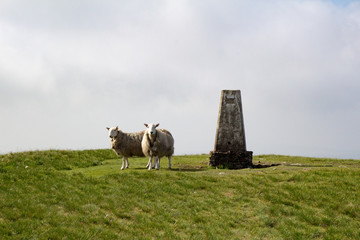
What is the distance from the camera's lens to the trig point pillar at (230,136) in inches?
952

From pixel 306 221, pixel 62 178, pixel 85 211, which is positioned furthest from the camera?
pixel 62 178

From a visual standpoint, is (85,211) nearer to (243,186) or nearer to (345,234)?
(243,186)

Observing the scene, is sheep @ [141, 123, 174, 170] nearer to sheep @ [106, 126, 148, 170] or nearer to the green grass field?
sheep @ [106, 126, 148, 170]

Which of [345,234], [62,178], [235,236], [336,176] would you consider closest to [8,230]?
[62,178]

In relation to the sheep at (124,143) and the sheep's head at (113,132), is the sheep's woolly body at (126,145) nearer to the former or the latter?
the sheep at (124,143)

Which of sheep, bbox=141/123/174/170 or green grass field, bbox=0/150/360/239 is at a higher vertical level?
sheep, bbox=141/123/174/170

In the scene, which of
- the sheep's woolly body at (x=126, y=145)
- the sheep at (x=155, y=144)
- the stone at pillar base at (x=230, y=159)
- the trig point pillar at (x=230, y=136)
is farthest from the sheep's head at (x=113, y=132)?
the stone at pillar base at (x=230, y=159)

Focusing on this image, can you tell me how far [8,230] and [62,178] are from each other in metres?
5.69

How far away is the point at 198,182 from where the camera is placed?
17.8m

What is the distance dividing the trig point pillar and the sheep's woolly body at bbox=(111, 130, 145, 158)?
5.37m

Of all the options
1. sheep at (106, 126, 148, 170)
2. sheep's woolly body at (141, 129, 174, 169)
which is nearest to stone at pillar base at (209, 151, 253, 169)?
sheep's woolly body at (141, 129, 174, 169)

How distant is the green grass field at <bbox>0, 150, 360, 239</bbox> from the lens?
12688 millimetres

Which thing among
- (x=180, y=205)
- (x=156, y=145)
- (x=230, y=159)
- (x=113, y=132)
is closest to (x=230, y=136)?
(x=230, y=159)

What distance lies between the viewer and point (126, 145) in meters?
21.9
